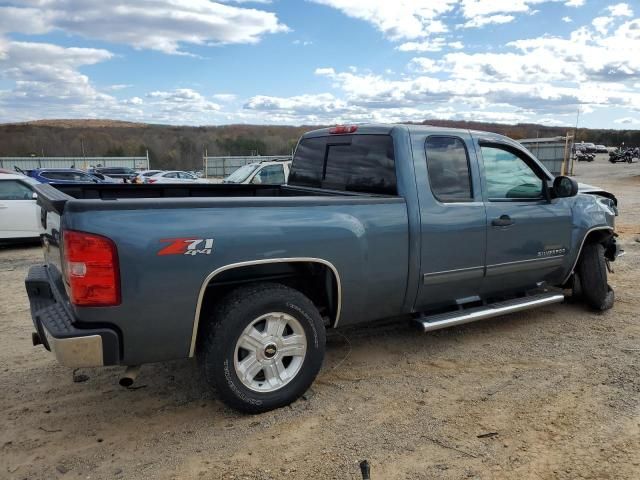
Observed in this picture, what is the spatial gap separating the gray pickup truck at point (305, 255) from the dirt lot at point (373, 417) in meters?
0.37

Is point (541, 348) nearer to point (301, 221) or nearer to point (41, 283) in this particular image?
point (301, 221)

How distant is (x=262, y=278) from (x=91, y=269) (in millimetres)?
1099

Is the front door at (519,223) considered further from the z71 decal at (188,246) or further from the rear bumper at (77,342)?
the rear bumper at (77,342)

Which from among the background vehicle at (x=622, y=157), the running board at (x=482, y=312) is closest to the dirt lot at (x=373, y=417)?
the running board at (x=482, y=312)

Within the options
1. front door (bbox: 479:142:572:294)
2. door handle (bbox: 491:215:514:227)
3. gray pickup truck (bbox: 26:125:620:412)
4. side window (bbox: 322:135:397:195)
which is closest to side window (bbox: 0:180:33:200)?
gray pickup truck (bbox: 26:125:620:412)

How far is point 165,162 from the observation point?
66938 mm

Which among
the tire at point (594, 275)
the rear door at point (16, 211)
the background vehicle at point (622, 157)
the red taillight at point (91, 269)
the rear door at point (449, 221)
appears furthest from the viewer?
the background vehicle at point (622, 157)

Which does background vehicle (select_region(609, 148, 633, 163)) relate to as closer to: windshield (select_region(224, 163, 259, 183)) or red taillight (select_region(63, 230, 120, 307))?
windshield (select_region(224, 163, 259, 183))

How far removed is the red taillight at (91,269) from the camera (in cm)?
267

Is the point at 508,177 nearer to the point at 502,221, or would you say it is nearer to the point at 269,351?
the point at 502,221

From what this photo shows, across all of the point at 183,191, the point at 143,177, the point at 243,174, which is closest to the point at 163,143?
the point at 143,177

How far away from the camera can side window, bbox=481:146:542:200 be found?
14.4 feet

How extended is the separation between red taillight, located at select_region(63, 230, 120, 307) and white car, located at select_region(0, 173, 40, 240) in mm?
8048

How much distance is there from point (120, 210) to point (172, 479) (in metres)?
1.47
